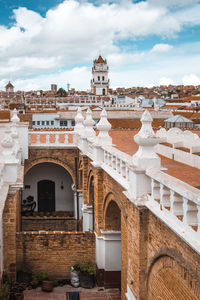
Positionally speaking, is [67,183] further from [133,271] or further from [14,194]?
[133,271]

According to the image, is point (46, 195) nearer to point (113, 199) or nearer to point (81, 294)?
point (81, 294)

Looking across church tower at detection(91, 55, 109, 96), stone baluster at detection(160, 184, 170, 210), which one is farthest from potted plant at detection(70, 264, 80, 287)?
church tower at detection(91, 55, 109, 96)

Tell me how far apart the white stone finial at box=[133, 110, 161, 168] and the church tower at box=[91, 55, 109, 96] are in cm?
12659

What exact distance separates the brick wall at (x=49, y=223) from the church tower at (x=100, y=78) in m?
116

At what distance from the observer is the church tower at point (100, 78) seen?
5207 inches

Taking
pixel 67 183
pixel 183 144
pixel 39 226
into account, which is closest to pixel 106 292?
pixel 183 144

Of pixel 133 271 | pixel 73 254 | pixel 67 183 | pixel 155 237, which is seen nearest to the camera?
pixel 155 237

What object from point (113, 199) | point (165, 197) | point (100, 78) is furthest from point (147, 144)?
point (100, 78)

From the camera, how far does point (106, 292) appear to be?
37.3 feet

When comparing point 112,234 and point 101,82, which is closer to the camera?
point 112,234

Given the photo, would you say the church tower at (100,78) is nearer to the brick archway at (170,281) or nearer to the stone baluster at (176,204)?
the brick archway at (170,281)

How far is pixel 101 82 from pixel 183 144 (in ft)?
410

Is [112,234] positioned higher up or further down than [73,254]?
higher up

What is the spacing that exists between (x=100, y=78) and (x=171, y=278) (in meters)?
132
